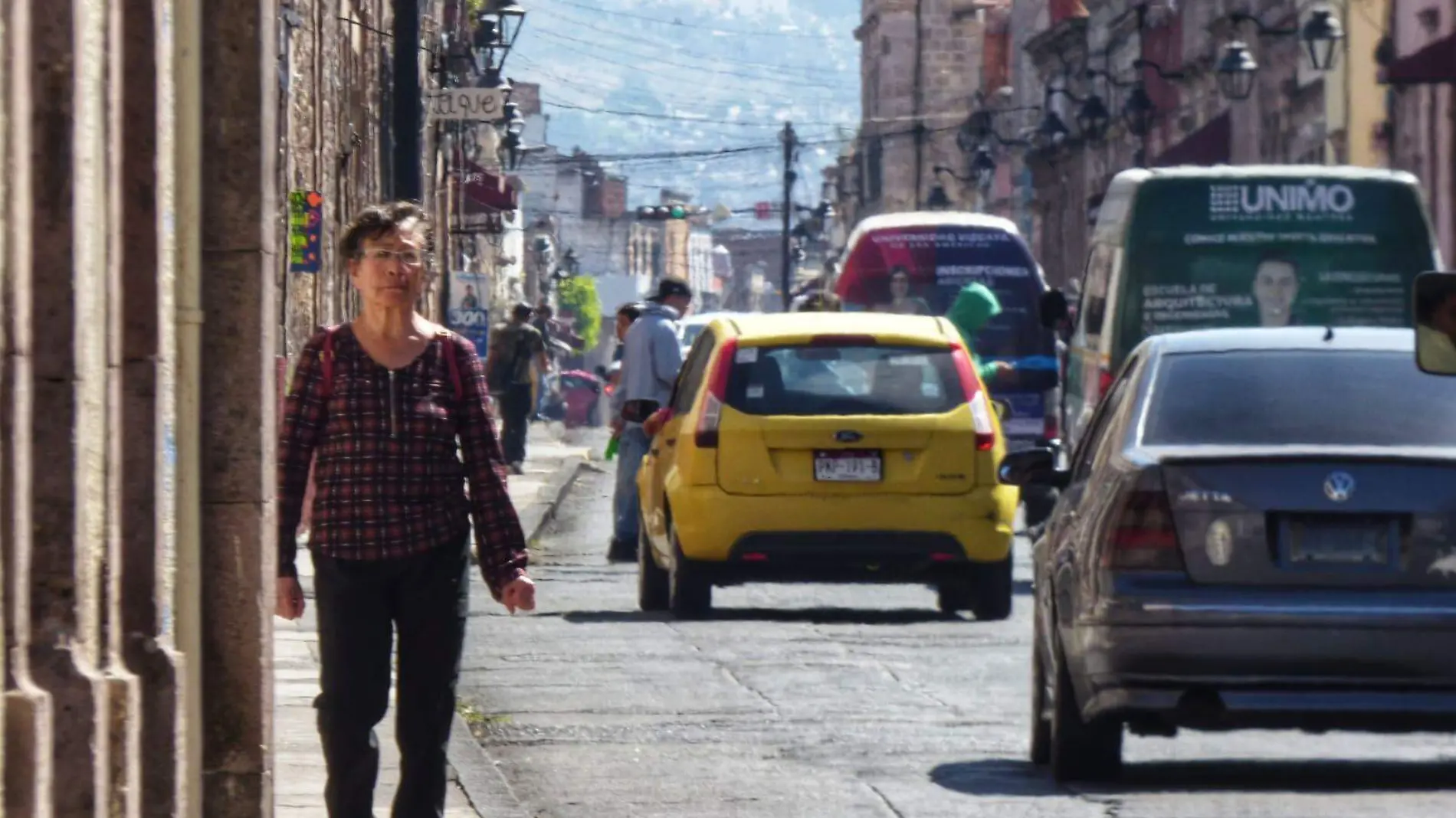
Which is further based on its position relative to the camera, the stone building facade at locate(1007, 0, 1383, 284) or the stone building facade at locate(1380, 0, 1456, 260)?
the stone building facade at locate(1007, 0, 1383, 284)

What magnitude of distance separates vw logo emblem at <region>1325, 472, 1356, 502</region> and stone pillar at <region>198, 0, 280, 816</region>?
10.7ft

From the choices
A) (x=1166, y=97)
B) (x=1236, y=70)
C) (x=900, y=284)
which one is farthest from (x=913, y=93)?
(x=900, y=284)

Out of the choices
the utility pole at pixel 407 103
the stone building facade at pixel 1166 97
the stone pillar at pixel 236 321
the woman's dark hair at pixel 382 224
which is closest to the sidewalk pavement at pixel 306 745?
the stone pillar at pixel 236 321

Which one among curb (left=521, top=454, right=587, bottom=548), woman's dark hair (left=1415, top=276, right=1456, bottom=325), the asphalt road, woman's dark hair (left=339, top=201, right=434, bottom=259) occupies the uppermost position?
woman's dark hair (left=339, top=201, right=434, bottom=259)

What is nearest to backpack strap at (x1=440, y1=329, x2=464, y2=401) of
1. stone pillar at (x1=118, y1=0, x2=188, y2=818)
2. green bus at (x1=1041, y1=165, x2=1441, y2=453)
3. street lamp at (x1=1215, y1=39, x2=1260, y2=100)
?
stone pillar at (x1=118, y1=0, x2=188, y2=818)

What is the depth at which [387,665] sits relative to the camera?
830 centimetres

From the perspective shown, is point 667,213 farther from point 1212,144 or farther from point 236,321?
point 236,321

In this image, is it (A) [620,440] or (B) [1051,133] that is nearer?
(A) [620,440]

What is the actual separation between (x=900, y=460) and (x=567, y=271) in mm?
132769

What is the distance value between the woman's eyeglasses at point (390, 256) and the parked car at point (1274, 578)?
2540 millimetres

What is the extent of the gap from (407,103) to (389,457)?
37.3 ft

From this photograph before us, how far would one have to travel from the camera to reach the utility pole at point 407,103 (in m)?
19.0

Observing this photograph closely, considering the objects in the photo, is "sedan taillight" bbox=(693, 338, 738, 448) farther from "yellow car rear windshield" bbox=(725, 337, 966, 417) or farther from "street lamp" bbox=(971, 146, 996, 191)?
"street lamp" bbox=(971, 146, 996, 191)

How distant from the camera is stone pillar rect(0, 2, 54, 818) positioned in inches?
244
